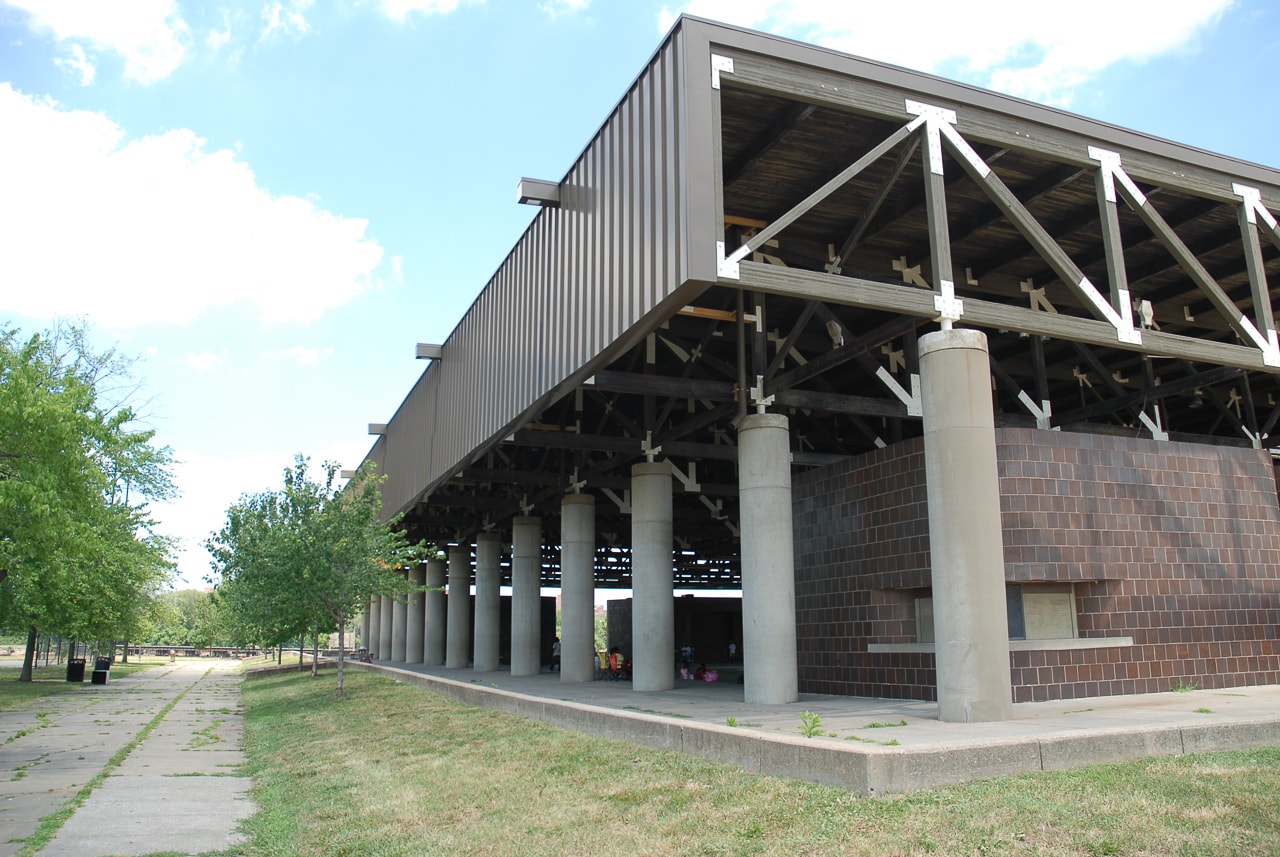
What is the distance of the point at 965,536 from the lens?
38.0 ft

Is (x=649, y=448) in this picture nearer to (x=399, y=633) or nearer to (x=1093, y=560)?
(x=1093, y=560)

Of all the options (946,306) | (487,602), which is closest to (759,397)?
(946,306)

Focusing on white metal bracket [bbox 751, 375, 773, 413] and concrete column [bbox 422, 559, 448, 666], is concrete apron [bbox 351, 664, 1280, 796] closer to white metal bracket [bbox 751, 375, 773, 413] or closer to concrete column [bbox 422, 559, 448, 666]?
white metal bracket [bbox 751, 375, 773, 413]

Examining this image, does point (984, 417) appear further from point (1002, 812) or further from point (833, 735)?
point (1002, 812)

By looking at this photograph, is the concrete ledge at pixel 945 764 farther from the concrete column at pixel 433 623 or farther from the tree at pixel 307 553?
the concrete column at pixel 433 623

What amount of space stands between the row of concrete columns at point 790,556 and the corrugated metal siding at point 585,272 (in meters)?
3.21

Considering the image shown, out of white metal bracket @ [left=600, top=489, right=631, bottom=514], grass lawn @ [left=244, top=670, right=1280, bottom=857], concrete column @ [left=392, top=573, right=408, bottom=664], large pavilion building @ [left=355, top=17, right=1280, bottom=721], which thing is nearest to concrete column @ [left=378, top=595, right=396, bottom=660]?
concrete column @ [left=392, top=573, right=408, bottom=664]

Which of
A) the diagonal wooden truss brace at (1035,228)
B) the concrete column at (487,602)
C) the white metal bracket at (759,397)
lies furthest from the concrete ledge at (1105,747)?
the concrete column at (487,602)

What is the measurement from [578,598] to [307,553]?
22.3 ft

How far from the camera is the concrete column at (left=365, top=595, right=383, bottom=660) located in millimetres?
57625

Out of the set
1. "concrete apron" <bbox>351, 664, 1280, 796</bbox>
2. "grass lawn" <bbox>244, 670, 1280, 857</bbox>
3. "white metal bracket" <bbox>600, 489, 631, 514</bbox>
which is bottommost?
"grass lawn" <bbox>244, 670, 1280, 857</bbox>

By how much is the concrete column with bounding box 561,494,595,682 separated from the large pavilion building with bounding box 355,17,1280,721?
132 inches

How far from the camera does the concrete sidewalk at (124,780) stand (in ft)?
31.0

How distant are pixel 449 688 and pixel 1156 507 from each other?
13.8m
